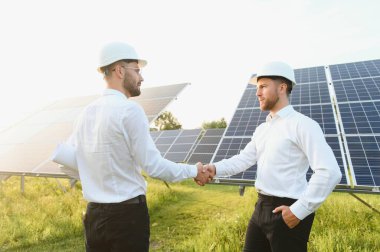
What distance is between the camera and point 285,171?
10.2 feet

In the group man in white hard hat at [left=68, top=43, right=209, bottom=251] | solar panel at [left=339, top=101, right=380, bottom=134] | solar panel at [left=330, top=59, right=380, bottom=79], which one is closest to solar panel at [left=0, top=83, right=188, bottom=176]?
solar panel at [left=339, top=101, right=380, bottom=134]

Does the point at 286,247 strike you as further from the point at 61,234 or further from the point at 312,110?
the point at 312,110

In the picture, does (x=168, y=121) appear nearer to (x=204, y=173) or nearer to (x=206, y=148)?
(x=206, y=148)

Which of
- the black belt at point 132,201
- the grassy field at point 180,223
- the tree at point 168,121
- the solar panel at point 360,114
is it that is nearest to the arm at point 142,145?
the black belt at point 132,201

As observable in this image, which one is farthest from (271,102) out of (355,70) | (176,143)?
(176,143)

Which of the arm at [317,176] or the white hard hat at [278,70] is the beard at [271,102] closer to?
the white hard hat at [278,70]

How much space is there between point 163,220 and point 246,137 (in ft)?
9.98

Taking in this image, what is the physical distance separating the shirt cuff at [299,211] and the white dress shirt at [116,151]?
45.8 inches

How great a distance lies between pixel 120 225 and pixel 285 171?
65.2 inches

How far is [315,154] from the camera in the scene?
2850 millimetres

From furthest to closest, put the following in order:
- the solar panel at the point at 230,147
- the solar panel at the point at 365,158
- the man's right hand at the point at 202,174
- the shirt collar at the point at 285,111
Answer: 1. the solar panel at the point at 230,147
2. the solar panel at the point at 365,158
3. the man's right hand at the point at 202,174
4. the shirt collar at the point at 285,111

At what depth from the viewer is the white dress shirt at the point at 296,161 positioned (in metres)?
2.81

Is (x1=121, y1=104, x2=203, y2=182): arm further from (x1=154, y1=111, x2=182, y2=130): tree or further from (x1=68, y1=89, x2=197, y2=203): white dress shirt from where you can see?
(x1=154, y1=111, x2=182, y2=130): tree

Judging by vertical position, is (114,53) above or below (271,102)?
above
